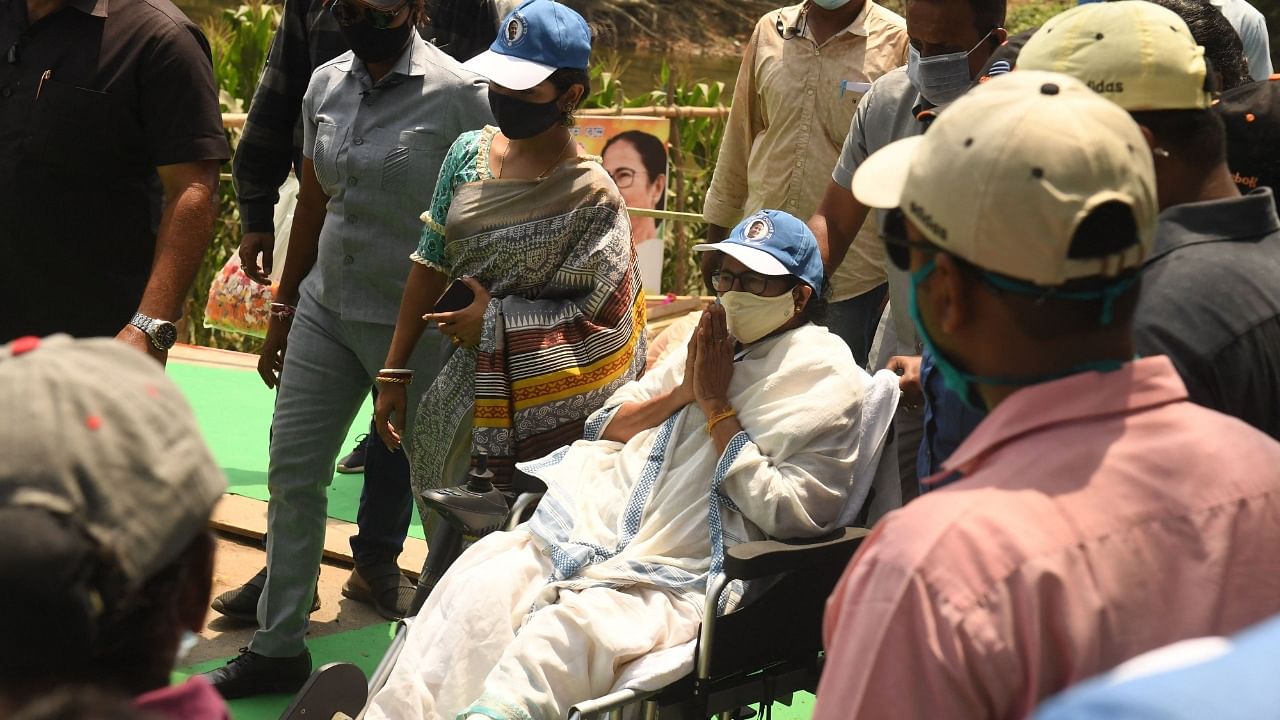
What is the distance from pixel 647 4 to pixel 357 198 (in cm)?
2169

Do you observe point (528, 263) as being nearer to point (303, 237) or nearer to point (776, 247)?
point (776, 247)

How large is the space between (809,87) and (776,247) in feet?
4.95

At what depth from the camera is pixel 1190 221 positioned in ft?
7.11

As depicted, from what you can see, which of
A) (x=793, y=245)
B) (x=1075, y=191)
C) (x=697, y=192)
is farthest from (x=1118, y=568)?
(x=697, y=192)

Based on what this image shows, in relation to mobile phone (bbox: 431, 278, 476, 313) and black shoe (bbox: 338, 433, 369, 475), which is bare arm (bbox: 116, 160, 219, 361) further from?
black shoe (bbox: 338, 433, 369, 475)

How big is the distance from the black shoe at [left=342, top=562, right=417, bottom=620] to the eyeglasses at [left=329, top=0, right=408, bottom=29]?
1.82 meters

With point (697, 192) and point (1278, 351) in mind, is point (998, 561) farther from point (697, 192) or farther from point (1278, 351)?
point (697, 192)

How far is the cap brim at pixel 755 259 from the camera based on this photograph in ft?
11.6

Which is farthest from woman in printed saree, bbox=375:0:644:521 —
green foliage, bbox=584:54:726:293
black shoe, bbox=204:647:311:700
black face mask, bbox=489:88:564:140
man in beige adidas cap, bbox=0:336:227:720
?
green foliage, bbox=584:54:726:293

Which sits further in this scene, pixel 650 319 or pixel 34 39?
pixel 650 319

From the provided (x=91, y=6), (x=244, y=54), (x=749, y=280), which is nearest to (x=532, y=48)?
(x=749, y=280)

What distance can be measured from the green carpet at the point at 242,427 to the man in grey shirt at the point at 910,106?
2391mm

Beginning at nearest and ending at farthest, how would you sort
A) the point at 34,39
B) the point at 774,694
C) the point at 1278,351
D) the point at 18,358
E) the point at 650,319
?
1. the point at 18,358
2. the point at 1278,351
3. the point at 774,694
4. the point at 34,39
5. the point at 650,319

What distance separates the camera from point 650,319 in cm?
712
